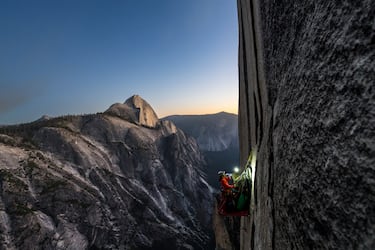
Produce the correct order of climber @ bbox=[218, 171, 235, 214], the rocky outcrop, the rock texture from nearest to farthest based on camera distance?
the rock texture → climber @ bbox=[218, 171, 235, 214] → the rocky outcrop

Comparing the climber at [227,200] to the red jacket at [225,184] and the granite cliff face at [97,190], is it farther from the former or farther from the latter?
the granite cliff face at [97,190]

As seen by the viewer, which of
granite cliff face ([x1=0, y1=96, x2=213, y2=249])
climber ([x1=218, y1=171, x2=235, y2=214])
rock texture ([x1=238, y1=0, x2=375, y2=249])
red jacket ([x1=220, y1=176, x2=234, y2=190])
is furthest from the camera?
granite cliff face ([x1=0, y1=96, x2=213, y2=249])

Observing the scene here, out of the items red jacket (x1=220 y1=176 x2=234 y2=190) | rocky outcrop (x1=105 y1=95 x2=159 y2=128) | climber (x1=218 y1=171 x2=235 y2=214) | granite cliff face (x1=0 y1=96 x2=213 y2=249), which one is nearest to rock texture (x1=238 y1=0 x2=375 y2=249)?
climber (x1=218 y1=171 x2=235 y2=214)

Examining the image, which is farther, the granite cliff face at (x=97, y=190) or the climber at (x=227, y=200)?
the granite cliff face at (x=97, y=190)

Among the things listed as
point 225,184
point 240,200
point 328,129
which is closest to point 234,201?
point 240,200

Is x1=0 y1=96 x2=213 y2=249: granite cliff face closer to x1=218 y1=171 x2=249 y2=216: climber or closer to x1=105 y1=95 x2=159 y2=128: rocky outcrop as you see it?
x1=105 y1=95 x2=159 y2=128: rocky outcrop

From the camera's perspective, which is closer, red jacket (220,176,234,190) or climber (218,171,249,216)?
climber (218,171,249,216)

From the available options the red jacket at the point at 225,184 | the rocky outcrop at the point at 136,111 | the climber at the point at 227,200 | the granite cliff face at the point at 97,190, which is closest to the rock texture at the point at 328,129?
the climber at the point at 227,200
